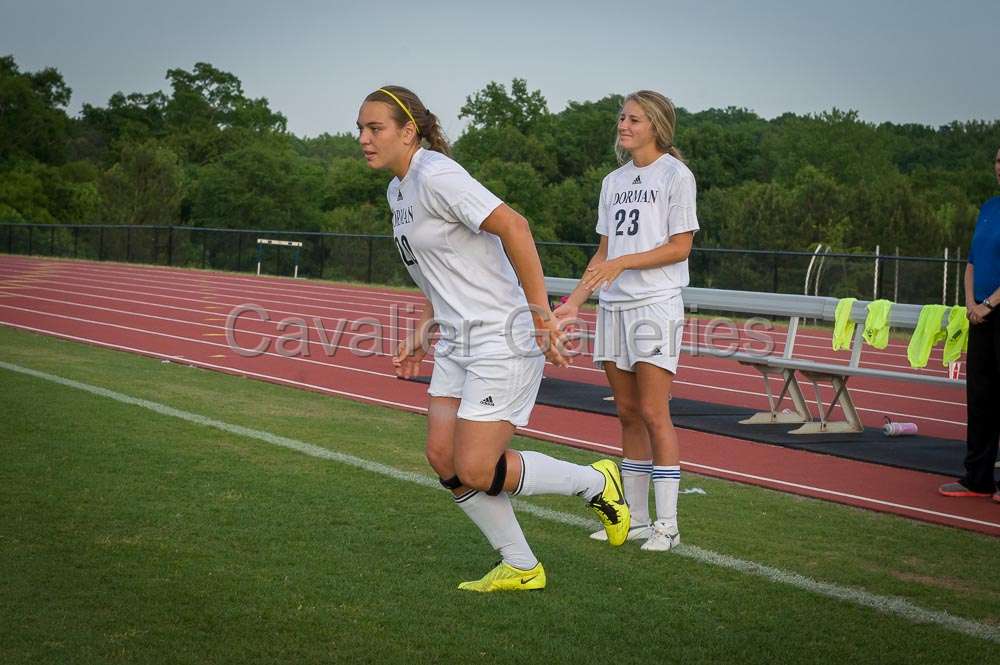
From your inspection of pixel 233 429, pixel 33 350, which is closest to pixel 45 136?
pixel 33 350

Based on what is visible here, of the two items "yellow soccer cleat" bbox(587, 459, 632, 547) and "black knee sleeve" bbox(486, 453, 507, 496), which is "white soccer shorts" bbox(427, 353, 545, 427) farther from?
"yellow soccer cleat" bbox(587, 459, 632, 547)

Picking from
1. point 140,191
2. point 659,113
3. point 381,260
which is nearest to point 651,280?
point 659,113

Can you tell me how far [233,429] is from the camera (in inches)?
353

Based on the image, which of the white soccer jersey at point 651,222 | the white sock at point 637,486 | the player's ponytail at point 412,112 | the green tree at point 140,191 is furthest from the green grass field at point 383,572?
the green tree at point 140,191

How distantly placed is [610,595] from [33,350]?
1076cm

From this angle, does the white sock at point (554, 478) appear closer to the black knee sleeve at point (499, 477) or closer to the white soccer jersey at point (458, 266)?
the black knee sleeve at point (499, 477)

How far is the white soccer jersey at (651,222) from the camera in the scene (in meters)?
5.73

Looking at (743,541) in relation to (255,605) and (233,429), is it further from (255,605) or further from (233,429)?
(233,429)

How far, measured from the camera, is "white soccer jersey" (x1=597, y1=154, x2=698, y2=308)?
225 inches

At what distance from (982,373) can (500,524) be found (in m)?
3.88

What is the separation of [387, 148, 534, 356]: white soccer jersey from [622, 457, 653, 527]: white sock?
62.2 inches

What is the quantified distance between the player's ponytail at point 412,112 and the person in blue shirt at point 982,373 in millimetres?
3918

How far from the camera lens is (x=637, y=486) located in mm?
6102

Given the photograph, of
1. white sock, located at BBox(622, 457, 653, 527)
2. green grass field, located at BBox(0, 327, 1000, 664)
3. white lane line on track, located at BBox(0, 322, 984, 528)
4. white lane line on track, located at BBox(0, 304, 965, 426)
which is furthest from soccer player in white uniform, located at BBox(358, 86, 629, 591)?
white lane line on track, located at BBox(0, 304, 965, 426)
